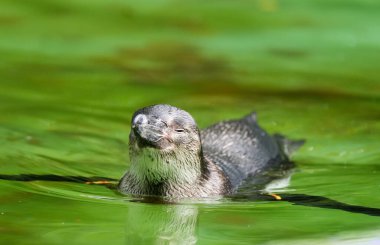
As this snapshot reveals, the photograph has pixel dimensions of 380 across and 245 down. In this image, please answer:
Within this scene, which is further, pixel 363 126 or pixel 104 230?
pixel 363 126

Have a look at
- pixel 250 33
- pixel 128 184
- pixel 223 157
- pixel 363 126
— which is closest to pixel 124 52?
pixel 250 33

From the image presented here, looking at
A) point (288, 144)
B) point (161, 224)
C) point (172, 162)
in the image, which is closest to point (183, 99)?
point (288, 144)

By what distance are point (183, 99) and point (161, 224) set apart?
507 cm

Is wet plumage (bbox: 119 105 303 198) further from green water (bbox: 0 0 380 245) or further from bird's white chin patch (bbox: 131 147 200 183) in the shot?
green water (bbox: 0 0 380 245)

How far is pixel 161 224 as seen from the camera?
7.76 m

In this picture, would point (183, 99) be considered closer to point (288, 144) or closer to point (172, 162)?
point (288, 144)

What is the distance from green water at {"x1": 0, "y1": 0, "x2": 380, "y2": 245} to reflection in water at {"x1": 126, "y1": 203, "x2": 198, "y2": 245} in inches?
0.8

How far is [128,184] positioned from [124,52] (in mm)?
6520

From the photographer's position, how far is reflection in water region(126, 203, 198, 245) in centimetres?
731

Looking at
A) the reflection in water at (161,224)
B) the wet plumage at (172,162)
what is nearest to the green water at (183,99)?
the reflection in water at (161,224)

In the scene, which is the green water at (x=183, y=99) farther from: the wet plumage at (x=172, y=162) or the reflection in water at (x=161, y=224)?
the wet plumage at (x=172, y=162)

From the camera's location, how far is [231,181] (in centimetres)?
924

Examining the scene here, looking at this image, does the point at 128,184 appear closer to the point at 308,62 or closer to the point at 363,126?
the point at 363,126

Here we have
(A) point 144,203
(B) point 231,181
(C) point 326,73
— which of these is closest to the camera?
(A) point 144,203
